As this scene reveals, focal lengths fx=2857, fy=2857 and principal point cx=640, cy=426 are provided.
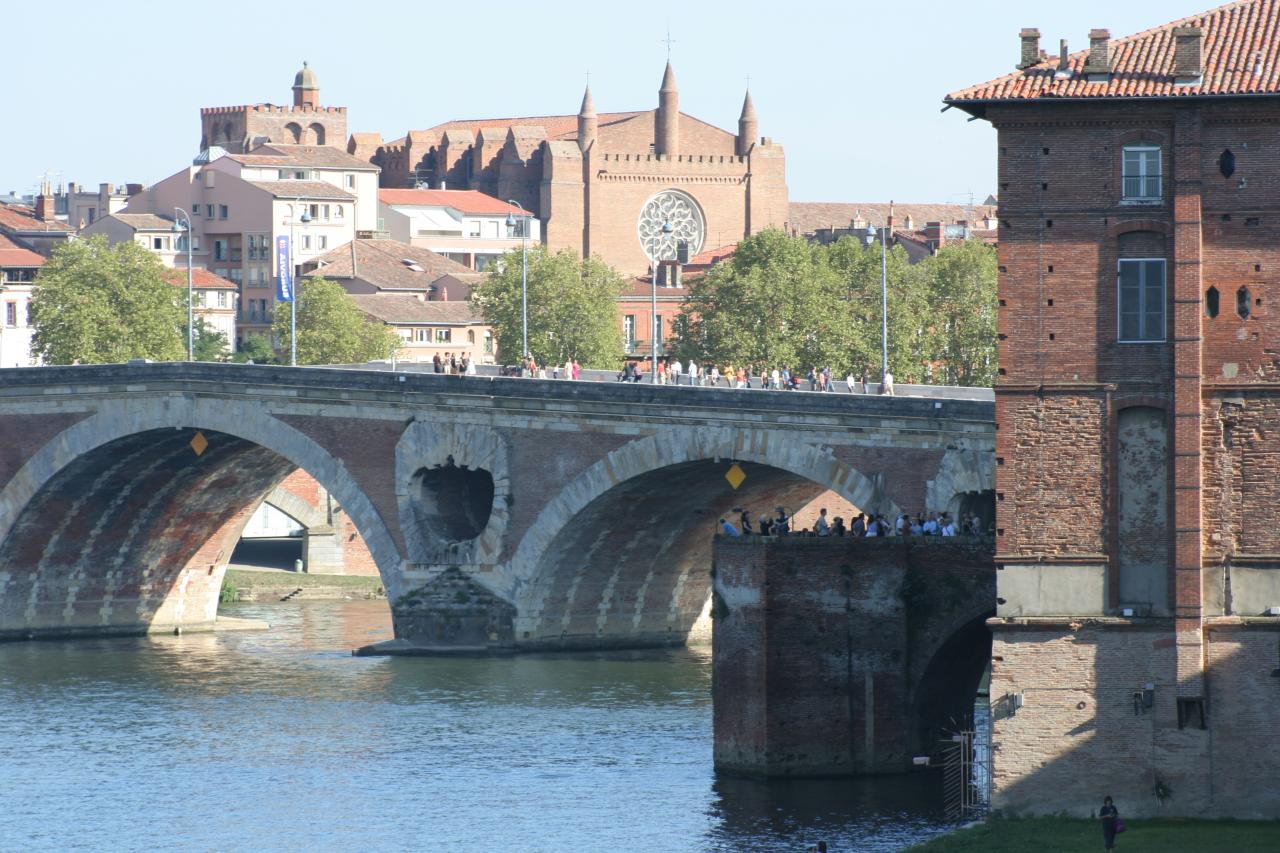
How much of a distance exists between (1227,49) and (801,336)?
71.4 metres

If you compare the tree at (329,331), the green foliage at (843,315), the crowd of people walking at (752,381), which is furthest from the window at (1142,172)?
the tree at (329,331)

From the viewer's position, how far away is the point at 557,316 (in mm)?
142000

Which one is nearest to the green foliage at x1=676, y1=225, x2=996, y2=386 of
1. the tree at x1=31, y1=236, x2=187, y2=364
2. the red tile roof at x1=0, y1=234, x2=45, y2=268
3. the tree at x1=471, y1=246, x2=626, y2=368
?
the tree at x1=471, y1=246, x2=626, y2=368

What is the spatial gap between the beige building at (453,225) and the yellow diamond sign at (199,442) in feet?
326

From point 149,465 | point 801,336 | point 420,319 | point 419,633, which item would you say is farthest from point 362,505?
point 420,319

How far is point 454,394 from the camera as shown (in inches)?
3396

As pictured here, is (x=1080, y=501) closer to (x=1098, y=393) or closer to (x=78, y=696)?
(x=1098, y=393)

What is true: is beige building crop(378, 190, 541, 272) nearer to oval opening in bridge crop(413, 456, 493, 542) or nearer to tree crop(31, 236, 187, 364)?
tree crop(31, 236, 187, 364)

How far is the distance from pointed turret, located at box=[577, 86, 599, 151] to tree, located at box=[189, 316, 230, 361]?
41268mm

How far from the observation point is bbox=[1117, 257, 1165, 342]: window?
5197cm

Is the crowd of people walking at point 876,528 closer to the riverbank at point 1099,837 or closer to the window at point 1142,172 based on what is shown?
the riverbank at point 1099,837

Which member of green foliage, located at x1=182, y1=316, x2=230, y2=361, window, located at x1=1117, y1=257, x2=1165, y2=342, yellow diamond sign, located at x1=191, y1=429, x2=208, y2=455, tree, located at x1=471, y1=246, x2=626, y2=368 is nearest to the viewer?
window, located at x1=1117, y1=257, x2=1165, y2=342

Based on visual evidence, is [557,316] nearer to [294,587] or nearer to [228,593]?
[294,587]

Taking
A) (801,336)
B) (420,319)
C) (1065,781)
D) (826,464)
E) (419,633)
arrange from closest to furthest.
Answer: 1. (1065,781)
2. (826,464)
3. (419,633)
4. (801,336)
5. (420,319)
